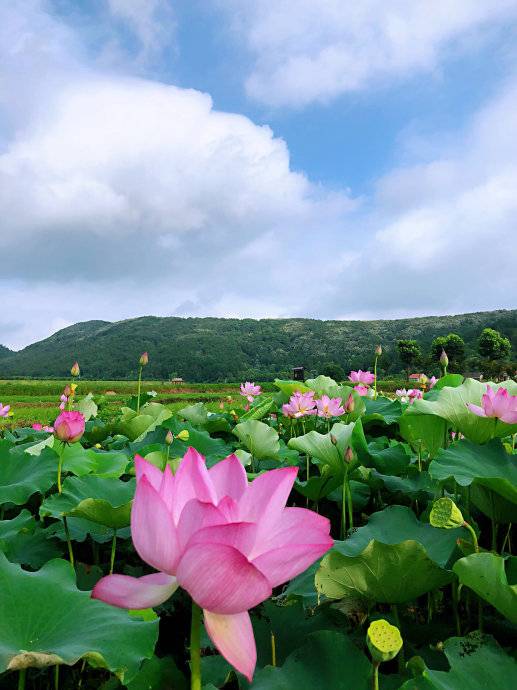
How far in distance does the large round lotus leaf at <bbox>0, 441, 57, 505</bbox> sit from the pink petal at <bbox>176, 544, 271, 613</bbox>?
1.14m

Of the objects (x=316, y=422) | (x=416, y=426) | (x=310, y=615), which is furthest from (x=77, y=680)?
(x=316, y=422)

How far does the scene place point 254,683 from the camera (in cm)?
75

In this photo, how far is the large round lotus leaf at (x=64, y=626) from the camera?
75cm

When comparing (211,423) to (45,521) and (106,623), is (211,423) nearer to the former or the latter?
(45,521)

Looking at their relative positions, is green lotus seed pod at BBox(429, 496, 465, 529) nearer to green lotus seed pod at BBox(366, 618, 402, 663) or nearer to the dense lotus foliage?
the dense lotus foliage

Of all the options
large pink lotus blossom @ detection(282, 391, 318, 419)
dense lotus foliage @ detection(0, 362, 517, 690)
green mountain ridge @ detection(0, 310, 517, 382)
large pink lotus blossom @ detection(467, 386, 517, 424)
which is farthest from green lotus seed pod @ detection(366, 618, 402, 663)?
green mountain ridge @ detection(0, 310, 517, 382)

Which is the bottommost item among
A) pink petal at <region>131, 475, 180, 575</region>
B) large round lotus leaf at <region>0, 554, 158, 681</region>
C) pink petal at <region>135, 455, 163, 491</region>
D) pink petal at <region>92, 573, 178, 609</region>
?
large round lotus leaf at <region>0, 554, 158, 681</region>

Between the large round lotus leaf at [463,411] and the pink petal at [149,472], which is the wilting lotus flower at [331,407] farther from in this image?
the pink petal at [149,472]

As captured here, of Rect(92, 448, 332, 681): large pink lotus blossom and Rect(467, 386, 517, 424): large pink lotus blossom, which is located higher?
Rect(467, 386, 517, 424): large pink lotus blossom

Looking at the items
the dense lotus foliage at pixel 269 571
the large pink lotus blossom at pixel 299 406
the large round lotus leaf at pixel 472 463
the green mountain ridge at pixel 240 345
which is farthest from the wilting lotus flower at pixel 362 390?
the green mountain ridge at pixel 240 345

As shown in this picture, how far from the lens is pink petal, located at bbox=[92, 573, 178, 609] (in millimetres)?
515

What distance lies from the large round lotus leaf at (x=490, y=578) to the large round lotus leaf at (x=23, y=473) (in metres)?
1.18

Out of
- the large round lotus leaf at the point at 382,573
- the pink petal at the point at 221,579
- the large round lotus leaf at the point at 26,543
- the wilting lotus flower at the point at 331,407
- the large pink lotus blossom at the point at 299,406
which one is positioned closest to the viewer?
the pink petal at the point at 221,579

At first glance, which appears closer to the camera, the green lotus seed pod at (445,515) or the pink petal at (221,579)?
the pink petal at (221,579)
